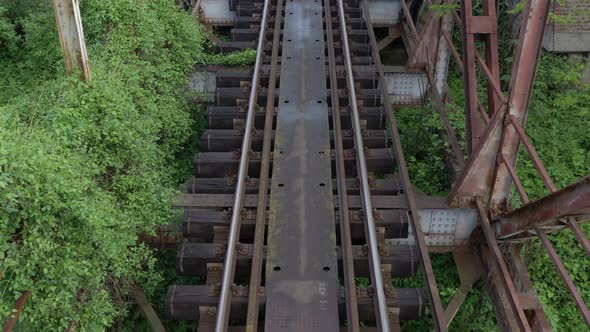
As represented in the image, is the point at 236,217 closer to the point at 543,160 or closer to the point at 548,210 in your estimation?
the point at 548,210

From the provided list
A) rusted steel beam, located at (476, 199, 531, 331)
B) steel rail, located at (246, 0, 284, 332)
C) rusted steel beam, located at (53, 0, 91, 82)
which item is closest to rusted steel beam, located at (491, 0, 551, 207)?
rusted steel beam, located at (476, 199, 531, 331)

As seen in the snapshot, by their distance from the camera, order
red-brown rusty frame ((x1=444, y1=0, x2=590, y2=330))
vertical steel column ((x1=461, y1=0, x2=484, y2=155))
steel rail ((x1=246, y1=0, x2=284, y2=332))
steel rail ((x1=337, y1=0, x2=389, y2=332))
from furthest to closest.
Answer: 1. vertical steel column ((x1=461, y1=0, x2=484, y2=155))
2. steel rail ((x1=246, y1=0, x2=284, y2=332))
3. steel rail ((x1=337, y1=0, x2=389, y2=332))
4. red-brown rusty frame ((x1=444, y1=0, x2=590, y2=330))

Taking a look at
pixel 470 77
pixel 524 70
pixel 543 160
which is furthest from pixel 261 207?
pixel 543 160

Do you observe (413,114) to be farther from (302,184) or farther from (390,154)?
(302,184)

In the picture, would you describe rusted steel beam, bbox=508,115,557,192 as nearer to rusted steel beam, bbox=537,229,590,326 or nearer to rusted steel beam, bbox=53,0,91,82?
rusted steel beam, bbox=537,229,590,326

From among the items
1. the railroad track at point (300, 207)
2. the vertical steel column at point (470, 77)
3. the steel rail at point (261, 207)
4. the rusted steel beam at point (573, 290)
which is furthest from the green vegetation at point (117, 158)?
the rusted steel beam at point (573, 290)
